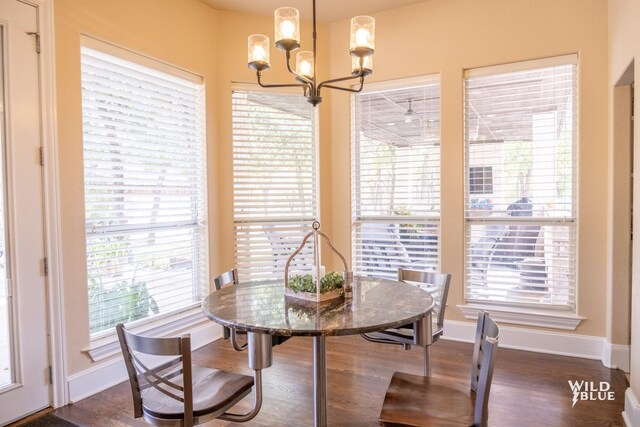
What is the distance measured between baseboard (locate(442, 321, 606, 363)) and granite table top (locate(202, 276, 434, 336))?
5.57 feet

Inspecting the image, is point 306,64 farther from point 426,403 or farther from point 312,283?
point 426,403

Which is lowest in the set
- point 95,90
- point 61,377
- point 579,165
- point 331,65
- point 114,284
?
point 61,377

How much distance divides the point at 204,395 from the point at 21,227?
1.66 metres

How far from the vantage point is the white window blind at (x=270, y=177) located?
3.97 m

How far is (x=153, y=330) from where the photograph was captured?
128 inches

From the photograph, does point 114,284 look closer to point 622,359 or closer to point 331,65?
point 331,65

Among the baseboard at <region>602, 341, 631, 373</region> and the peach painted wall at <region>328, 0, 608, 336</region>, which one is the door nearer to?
the peach painted wall at <region>328, 0, 608, 336</region>

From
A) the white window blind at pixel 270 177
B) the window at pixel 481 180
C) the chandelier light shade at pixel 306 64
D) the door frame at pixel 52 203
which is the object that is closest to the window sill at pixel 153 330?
the door frame at pixel 52 203

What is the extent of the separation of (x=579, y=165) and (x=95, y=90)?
12.4 ft

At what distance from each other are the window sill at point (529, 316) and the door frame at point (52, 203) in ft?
10.5

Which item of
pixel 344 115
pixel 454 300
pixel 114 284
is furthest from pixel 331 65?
pixel 114 284

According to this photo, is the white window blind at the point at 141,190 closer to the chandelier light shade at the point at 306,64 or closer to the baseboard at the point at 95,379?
the baseboard at the point at 95,379

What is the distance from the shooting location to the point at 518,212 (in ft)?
11.6

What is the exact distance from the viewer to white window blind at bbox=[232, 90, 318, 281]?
3973mm
